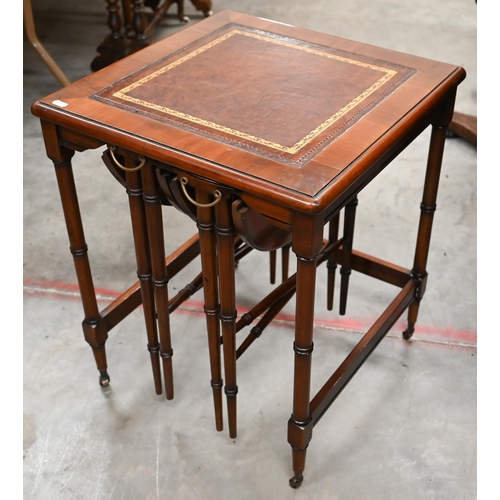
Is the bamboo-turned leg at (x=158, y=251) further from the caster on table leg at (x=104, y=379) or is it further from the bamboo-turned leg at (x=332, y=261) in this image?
the bamboo-turned leg at (x=332, y=261)

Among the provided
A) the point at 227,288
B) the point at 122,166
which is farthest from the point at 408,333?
the point at 122,166

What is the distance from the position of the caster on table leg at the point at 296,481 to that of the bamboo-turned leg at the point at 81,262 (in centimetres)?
69

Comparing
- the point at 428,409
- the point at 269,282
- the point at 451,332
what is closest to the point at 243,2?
the point at 269,282

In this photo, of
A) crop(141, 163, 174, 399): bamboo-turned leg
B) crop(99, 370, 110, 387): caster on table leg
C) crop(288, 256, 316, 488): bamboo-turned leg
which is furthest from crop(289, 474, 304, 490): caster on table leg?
crop(99, 370, 110, 387): caster on table leg

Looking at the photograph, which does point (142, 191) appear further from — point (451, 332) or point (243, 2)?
point (243, 2)

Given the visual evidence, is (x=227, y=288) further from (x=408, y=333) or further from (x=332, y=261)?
(x=408, y=333)

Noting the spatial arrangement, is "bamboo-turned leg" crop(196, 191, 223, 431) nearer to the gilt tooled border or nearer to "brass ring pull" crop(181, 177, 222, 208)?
"brass ring pull" crop(181, 177, 222, 208)

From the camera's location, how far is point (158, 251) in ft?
6.06

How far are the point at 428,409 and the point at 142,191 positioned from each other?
1.14 meters

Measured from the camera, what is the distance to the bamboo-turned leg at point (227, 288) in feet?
5.32

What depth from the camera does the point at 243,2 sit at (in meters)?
4.96

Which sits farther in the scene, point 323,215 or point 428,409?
point 428,409

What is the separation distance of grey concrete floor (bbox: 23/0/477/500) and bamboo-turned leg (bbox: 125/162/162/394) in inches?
9.2

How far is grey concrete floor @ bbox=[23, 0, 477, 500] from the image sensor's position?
6.66 feet
